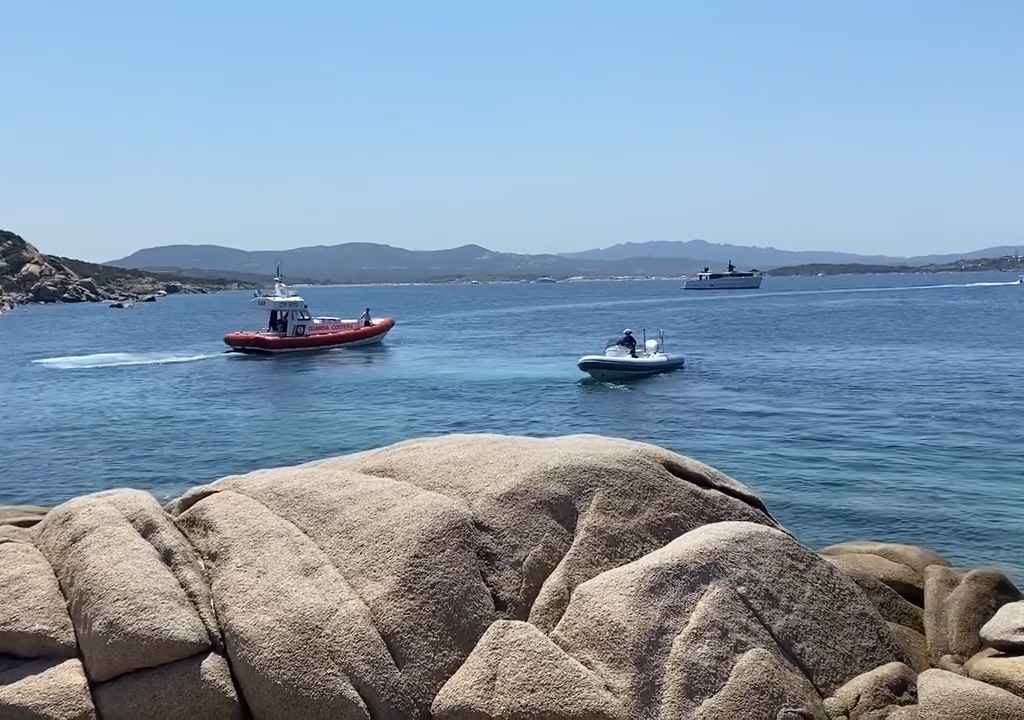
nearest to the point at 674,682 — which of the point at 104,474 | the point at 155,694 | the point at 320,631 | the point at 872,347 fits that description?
the point at 320,631

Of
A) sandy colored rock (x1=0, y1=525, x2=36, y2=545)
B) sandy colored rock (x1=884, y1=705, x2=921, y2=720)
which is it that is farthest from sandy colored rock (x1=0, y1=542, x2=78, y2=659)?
sandy colored rock (x1=884, y1=705, x2=921, y2=720)

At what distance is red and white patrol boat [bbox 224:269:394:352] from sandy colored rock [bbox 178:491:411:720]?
196 ft

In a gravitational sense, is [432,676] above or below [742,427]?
above

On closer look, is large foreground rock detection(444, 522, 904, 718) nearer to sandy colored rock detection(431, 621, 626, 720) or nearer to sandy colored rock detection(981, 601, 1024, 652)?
sandy colored rock detection(431, 621, 626, 720)

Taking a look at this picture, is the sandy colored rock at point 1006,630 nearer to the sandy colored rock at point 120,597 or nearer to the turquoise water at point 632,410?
the sandy colored rock at point 120,597

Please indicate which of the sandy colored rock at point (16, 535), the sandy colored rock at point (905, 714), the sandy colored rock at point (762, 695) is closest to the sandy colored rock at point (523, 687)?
the sandy colored rock at point (762, 695)

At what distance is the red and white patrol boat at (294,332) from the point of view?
67.4 metres

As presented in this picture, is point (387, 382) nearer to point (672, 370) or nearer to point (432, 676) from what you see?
point (672, 370)

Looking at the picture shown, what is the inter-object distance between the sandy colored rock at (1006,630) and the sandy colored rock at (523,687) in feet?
13.1

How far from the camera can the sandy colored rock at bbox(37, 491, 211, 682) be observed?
7.86 m

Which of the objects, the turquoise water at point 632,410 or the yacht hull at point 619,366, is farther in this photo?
the yacht hull at point 619,366

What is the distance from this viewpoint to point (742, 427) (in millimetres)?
35469

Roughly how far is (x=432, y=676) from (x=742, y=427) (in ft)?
93.9

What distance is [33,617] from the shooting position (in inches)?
323
